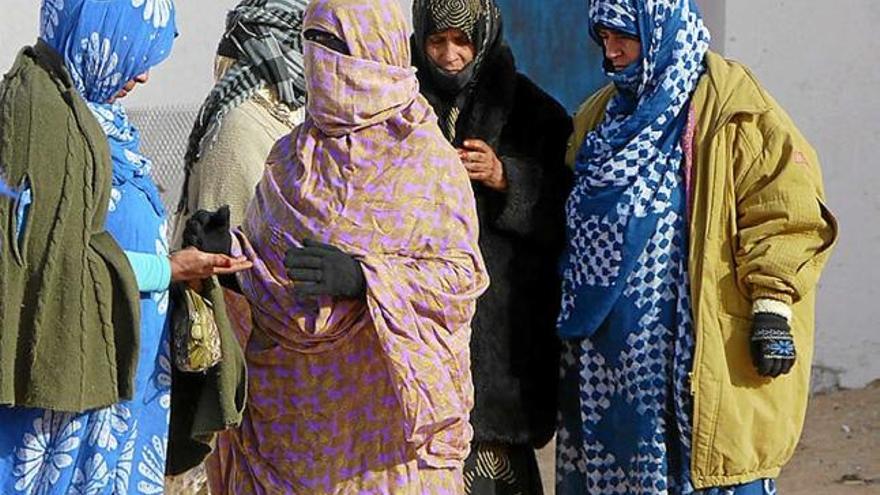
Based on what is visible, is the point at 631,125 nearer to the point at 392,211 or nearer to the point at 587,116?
the point at 587,116

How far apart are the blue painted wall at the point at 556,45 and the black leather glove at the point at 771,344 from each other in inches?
182

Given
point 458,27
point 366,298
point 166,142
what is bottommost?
point 366,298

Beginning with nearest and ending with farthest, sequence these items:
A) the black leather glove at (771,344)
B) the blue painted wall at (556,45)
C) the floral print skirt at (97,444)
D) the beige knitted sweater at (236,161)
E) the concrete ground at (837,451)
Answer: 1. the floral print skirt at (97,444)
2. the black leather glove at (771,344)
3. the beige knitted sweater at (236,161)
4. the concrete ground at (837,451)
5. the blue painted wall at (556,45)

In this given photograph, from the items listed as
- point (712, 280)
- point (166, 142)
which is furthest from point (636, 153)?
point (166, 142)

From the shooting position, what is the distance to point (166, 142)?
771 centimetres

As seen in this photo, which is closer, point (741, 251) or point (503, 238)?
point (741, 251)

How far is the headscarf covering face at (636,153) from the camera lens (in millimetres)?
4555

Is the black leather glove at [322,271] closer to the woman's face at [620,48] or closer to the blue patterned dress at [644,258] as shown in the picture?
the blue patterned dress at [644,258]

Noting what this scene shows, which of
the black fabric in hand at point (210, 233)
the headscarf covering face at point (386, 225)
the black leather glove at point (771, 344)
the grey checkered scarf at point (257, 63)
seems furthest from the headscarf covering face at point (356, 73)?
the black leather glove at point (771, 344)

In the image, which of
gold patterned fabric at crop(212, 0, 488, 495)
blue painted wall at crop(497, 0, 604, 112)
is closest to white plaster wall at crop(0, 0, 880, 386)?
blue painted wall at crop(497, 0, 604, 112)

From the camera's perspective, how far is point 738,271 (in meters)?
4.49

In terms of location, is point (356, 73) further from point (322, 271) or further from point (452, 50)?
point (452, 50)

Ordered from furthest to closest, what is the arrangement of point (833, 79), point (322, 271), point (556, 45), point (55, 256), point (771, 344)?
point (556, 45), point (833, 79), point (771, 344), point (322, 271), point (55, 256)

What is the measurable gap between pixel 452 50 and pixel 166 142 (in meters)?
3.22
